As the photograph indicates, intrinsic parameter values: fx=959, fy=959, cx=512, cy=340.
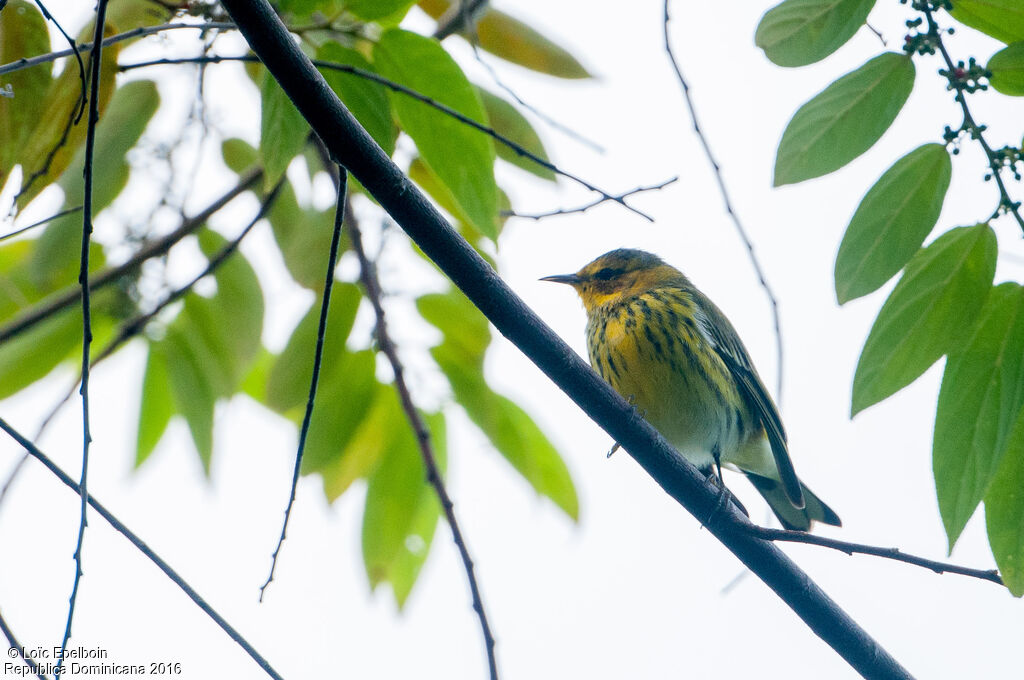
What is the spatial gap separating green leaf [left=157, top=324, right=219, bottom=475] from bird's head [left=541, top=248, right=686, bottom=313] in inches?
84.7

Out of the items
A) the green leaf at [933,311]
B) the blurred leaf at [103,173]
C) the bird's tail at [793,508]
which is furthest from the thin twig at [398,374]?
the bird's tail at [793,508]

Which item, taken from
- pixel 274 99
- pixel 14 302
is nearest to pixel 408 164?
pixel 274 99

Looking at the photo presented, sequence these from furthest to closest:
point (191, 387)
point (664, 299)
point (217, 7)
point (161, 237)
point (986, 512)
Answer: point (664, 299)
point (161, 237)
point (191, 387)
point (217, 7)
point (986, 512)

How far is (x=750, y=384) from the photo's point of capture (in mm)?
4516

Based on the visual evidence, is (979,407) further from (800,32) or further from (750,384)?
(750,384)

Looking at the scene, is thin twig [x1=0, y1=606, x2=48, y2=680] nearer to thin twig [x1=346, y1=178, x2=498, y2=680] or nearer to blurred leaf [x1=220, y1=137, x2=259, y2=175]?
thin twig [x1=346, y1=178, x2=498, y2=680]

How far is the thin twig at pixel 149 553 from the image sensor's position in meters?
1.88

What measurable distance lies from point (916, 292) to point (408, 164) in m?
1.83

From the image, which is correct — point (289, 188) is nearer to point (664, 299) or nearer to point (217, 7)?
point (217, 7)

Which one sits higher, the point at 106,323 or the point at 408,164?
the point at 408,164

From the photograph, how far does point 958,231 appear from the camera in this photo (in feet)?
7.13

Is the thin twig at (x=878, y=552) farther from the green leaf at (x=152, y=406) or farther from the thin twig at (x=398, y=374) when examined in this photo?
the green leaf at (x=152, y=406)

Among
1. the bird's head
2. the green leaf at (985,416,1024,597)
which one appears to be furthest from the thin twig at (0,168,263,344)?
the green leaf at (985,416,1024,597)

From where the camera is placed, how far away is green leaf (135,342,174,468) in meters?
3.42
